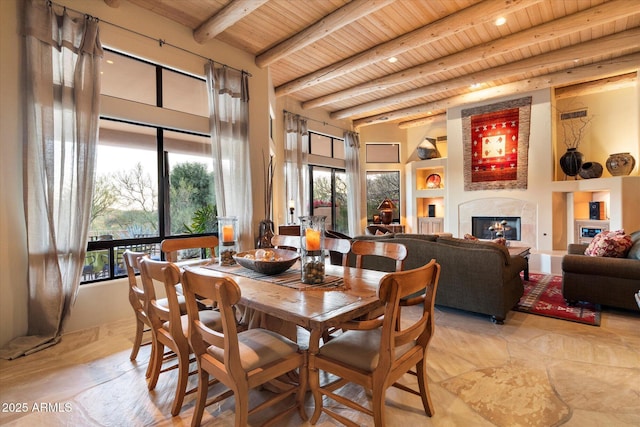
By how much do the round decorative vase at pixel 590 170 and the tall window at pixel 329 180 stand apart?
4.71 metres

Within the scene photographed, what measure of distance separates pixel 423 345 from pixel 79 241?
3.11m

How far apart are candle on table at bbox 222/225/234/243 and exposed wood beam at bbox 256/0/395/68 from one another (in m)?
2.66

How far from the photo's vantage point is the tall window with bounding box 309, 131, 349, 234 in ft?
23.3

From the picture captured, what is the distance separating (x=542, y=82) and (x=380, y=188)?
162 inches

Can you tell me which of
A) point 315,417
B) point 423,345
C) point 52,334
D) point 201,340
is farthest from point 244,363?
point 52,334

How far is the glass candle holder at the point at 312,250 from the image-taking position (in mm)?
1876

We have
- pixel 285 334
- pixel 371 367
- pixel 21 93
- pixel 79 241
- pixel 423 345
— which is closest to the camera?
pixel 371 367

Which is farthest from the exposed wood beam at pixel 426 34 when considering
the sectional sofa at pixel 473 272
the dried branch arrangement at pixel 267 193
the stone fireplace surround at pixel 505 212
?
the stone fireplace surround at pixel 505 212

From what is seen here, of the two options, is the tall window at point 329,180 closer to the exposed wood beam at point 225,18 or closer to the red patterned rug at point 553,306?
the exposed wood beam at point 225,18

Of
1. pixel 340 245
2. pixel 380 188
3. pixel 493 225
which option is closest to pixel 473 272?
pixel 340 245

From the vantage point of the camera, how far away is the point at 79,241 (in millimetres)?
2965

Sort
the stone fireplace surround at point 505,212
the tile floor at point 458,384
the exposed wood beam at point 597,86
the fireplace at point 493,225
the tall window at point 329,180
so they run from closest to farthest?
the tile floor at point 458,384 → the exposed wood beam at point 597,86 → the stone fireplace surround at point 505,212 → the fireplace at point 493,225 → the tall window at point 329,180

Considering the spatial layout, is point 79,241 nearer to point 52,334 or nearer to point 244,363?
point 52,334

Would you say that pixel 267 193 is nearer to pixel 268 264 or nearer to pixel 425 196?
pixel 268 264
